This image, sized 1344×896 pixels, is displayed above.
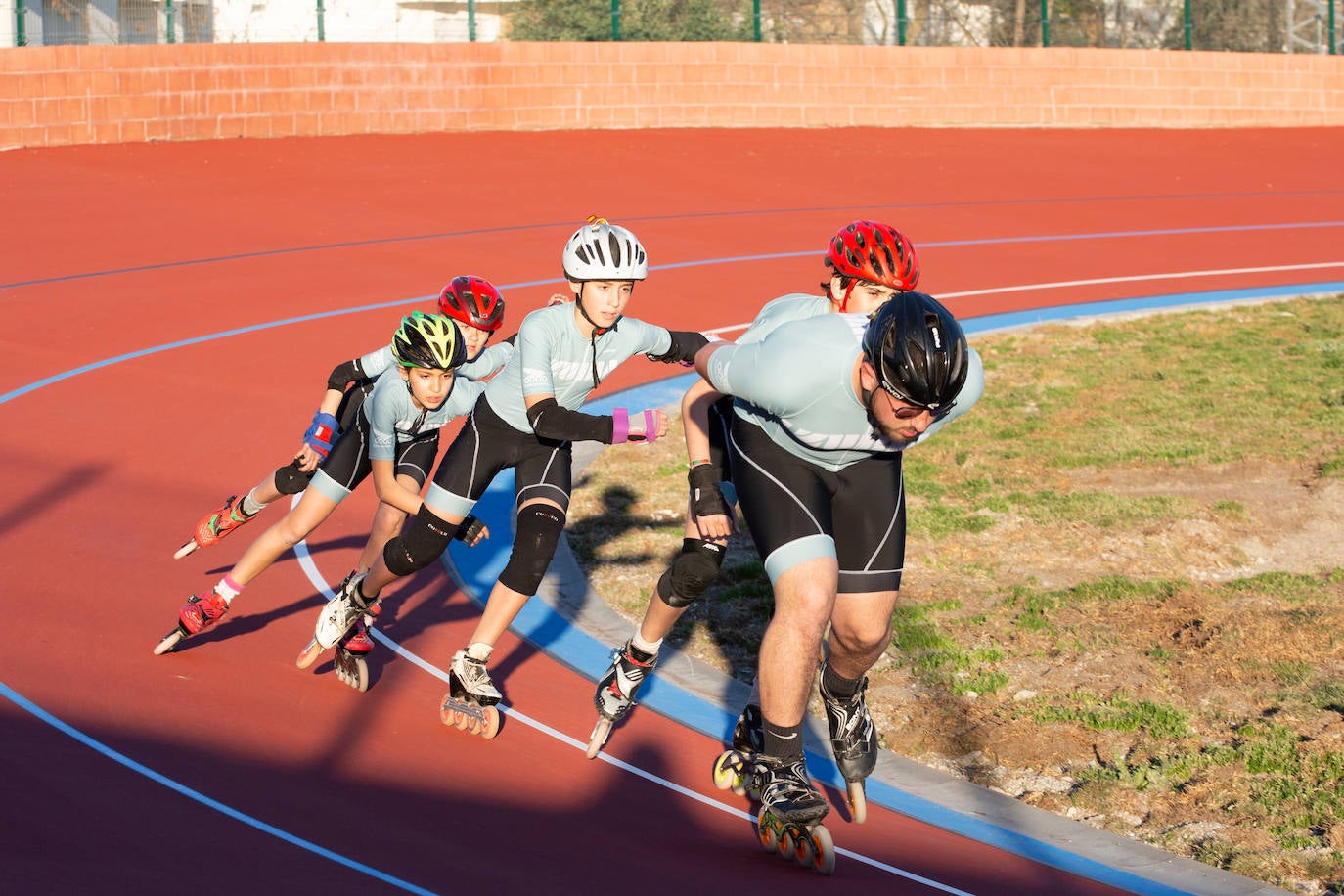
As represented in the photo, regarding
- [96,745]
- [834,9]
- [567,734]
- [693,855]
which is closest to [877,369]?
[693,855]

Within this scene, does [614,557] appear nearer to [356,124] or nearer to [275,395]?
[275,395]

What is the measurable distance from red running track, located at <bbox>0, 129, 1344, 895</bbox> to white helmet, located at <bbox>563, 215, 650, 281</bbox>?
206cm

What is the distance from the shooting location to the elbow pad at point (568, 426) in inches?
240

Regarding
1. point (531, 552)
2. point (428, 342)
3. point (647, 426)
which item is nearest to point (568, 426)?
point (647, 426)

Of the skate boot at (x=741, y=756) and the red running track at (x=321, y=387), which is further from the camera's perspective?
the skate boot at (x=741, y=756)

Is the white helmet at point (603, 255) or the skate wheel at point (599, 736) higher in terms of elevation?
the white helmet at point (603, 255)

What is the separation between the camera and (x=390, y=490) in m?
7.05

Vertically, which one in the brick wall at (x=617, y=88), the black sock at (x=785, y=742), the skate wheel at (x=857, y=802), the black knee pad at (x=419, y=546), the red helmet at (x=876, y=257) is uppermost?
the brick wall at (x=617, y=88)

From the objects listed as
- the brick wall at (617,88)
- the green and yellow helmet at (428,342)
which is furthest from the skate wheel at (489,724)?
the brick wall at (617,88)

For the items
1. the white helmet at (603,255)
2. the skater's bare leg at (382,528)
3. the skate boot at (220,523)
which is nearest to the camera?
the white helmet at (603,255)

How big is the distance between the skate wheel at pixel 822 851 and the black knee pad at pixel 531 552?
1781 millimetres

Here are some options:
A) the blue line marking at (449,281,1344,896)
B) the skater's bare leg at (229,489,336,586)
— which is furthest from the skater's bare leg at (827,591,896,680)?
the skater's bare leg at (229,489,336,586)

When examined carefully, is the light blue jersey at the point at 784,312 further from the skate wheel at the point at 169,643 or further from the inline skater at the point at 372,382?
the skate wheel at the point at 169,643

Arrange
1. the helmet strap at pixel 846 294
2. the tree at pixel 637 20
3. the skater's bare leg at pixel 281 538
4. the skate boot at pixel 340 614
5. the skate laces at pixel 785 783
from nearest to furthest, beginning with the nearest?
1. the skate laces at pixel 785 783
2. the helmet strap at pixel 846 294
3. the skate boot at pixel 340 614
4. the skater's bare leg at pixel 281 538
5. the tree at pixel 637 20
